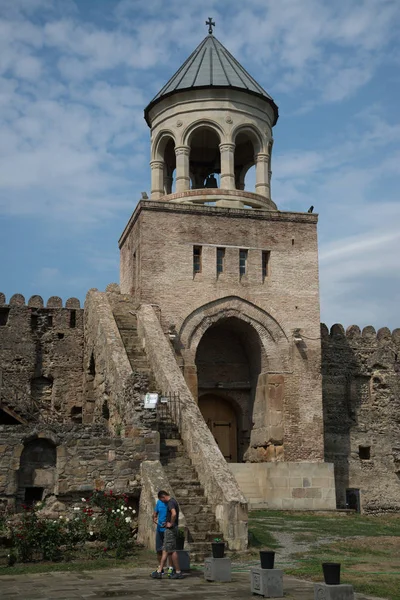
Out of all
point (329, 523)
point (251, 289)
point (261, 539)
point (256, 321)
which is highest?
point (251, 289)

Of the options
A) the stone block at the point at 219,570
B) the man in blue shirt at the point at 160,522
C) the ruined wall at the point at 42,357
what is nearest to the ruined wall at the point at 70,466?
the man in blue shirt at the point at 160,522

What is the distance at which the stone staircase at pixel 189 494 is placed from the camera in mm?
13609

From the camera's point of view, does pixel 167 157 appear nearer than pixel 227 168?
No

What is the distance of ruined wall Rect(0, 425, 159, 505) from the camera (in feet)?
50.1

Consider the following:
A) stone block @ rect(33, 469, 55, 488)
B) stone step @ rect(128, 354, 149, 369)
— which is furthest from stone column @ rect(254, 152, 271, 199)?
stone block @ rect(33, 469, 55, 488)

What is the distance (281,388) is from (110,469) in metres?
9.03

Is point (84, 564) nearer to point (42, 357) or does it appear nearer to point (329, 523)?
point (329, 523)

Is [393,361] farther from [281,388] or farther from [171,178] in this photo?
[171,178]

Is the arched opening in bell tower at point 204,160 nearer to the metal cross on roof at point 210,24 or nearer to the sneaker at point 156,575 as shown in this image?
the metal cross on roof at point 210,24

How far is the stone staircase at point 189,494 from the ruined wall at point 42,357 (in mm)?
8746

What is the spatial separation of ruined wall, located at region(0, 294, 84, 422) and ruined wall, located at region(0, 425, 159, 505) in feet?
31.9

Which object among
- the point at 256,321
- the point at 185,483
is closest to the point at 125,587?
the point at 185,483

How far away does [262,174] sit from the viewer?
25516 millimetres

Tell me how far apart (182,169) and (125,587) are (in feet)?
53.5
